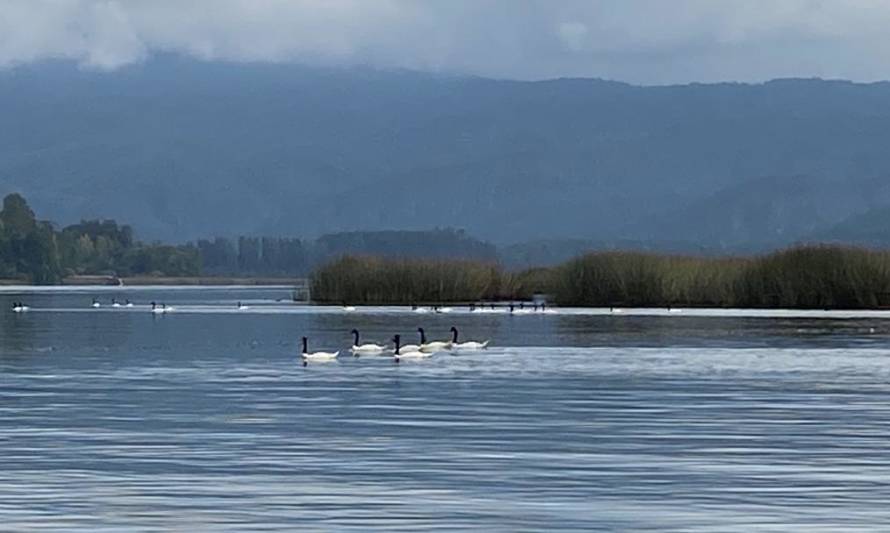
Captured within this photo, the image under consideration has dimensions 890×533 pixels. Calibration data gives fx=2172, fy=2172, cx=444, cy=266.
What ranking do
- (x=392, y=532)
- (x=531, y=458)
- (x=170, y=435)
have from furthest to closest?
(x=170, y=435)
(x=531, y=458)
(x=392, y=532)

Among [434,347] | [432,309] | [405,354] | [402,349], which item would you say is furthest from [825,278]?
[405,354]

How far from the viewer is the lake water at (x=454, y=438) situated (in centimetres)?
2067

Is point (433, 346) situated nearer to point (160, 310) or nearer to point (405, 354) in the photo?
point (405, 354)

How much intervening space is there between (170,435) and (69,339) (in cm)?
3158

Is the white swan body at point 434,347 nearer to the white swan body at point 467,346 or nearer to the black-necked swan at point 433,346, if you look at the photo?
the black-necked swan at point 433,346

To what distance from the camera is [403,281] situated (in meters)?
92.7

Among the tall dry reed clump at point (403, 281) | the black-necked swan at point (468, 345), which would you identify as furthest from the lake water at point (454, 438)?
the tall dry reed clump at point (403, 281)

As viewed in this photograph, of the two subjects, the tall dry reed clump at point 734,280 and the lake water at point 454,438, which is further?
the tall dry reed clump at point 734,280

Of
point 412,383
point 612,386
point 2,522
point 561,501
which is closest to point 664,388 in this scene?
point 612,386

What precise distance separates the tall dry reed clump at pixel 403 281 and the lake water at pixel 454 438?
38.7 m

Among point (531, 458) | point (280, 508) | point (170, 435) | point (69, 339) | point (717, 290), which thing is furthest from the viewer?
point (717, 290)

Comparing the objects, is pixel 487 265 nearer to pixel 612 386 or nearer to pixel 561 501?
pixel 612 386

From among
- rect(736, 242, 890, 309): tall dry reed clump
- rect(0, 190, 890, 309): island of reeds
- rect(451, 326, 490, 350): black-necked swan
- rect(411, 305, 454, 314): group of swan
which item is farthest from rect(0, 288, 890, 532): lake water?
rect(0, 190, 890, 309): island of reeds

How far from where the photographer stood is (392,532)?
765 inches
